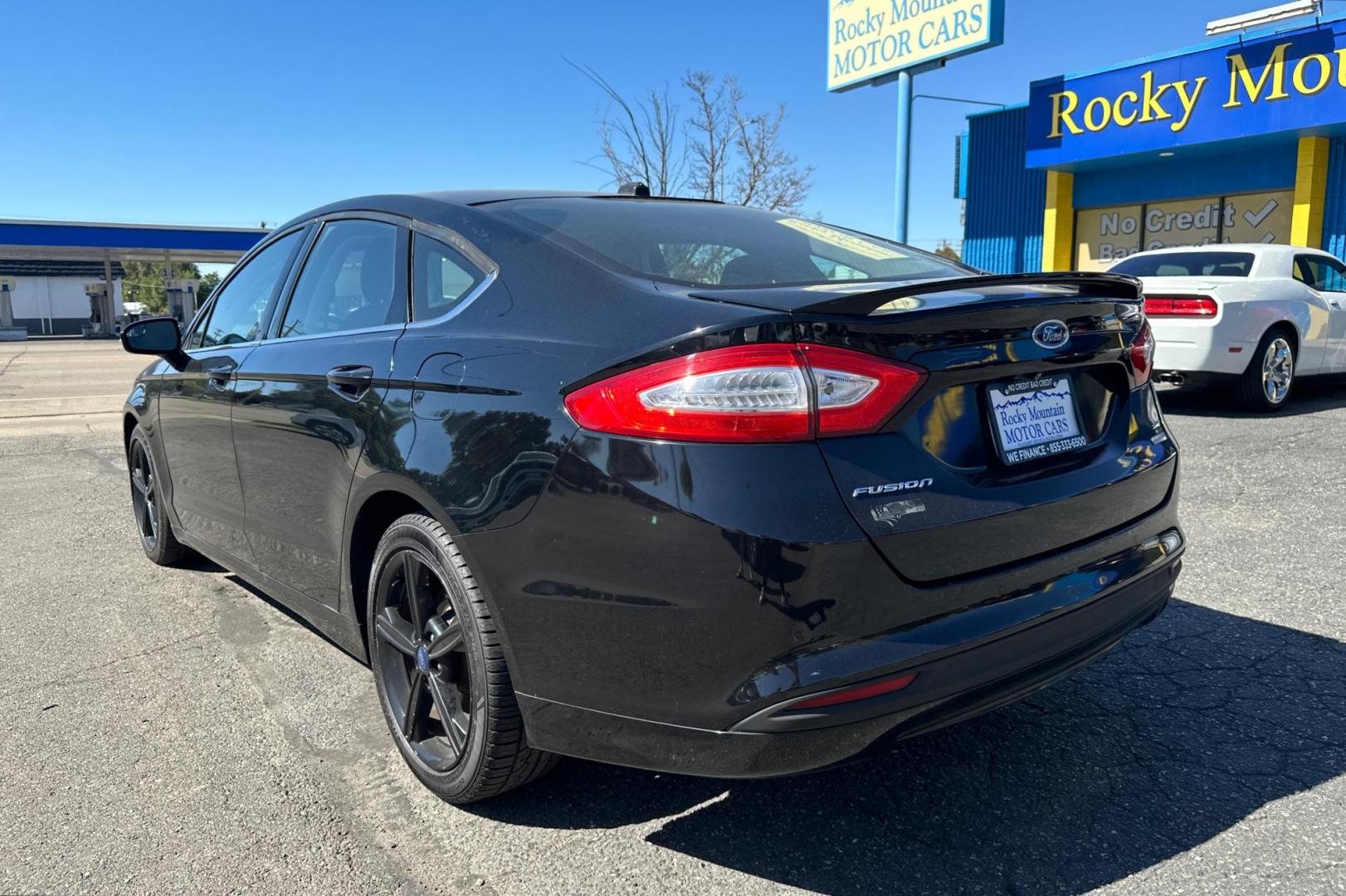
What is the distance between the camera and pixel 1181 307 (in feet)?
27.6

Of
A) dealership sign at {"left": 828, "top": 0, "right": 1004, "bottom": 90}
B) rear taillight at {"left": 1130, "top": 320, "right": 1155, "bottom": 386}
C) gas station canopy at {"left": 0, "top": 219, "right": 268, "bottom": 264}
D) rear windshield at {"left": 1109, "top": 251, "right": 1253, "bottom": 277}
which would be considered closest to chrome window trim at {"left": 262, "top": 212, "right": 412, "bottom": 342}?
rear taillight at {"left": 1130, "top": 320, "right": 1155, "bottom": 386}

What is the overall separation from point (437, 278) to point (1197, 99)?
17.1 m

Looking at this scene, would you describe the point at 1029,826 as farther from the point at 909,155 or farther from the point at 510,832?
the point at 909,155

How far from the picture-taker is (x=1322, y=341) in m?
9.30

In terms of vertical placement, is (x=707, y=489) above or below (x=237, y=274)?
below

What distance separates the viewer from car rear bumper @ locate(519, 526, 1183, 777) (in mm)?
1872

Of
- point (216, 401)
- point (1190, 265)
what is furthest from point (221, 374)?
point (1190, 265)

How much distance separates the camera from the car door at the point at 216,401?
11.8 feet

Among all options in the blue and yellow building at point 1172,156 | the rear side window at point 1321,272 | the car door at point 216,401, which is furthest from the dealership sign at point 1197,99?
the car door at point 216,401

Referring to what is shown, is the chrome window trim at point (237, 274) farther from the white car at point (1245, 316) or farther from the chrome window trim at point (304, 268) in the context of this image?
the white car at point (1245, 316)

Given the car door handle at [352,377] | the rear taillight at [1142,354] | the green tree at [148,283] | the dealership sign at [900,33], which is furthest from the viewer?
the green tree at [148,283]

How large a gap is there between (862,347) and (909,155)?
1704 centimetres

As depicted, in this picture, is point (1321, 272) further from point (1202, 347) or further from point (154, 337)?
point (154, 337)

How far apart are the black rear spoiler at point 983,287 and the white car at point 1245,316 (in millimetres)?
6530
